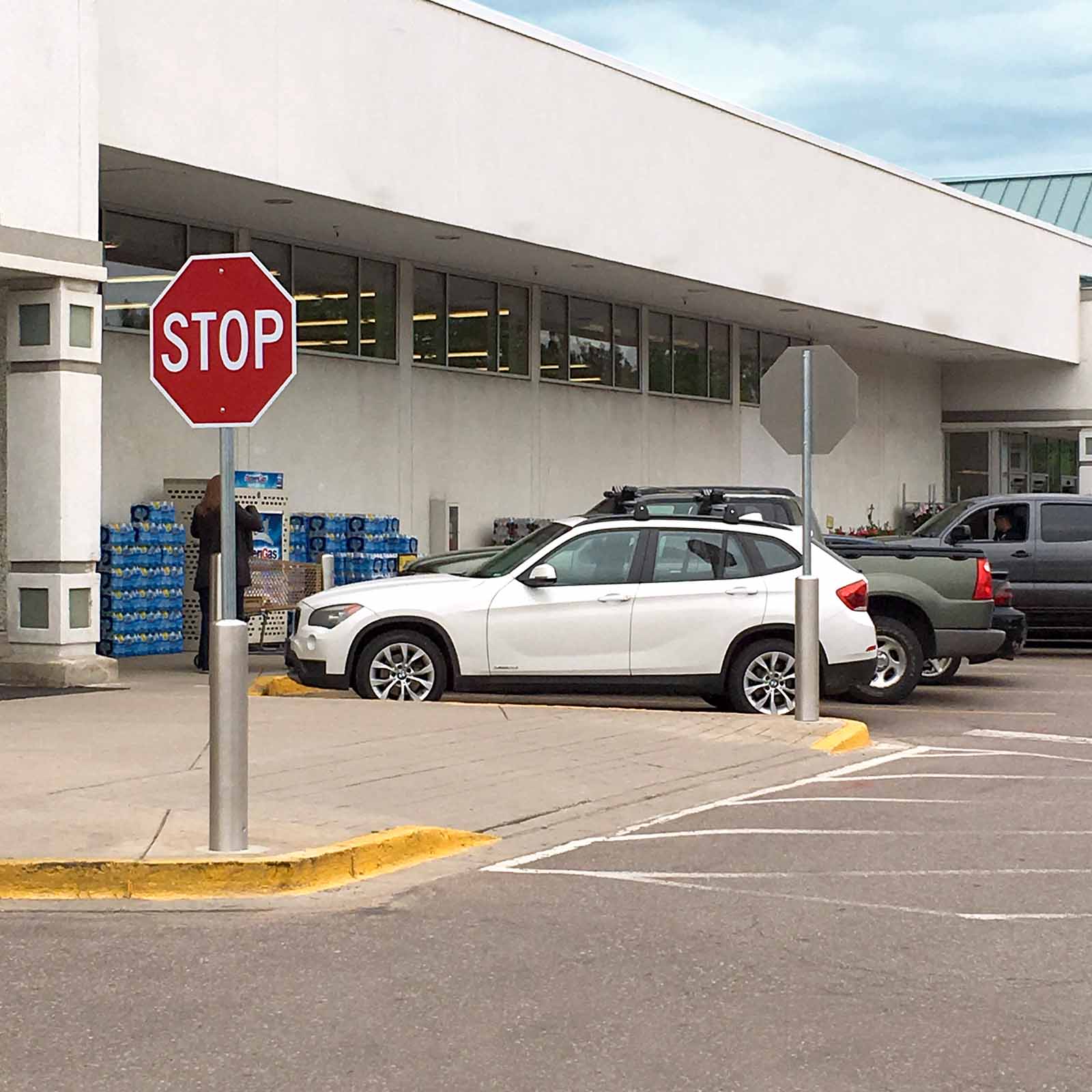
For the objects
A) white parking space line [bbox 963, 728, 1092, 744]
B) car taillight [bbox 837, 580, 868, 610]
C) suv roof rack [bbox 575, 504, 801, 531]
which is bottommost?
white parking space line [bbox 963, 728, 1092, 744]

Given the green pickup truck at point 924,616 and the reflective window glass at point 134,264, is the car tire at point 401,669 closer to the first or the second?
the green pickup truck at point 924,616

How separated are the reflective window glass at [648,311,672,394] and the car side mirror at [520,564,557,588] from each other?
1667 centimetres

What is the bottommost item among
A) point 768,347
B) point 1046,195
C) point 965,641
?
point 965,641

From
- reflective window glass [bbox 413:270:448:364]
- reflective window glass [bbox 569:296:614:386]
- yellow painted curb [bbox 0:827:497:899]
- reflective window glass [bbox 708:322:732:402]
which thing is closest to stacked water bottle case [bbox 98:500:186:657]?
reflective window glass [bbox 413:270:448:364]

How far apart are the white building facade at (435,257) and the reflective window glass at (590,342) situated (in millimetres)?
52

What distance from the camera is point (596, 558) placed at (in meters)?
14.9

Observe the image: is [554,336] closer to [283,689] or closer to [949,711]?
[283,689]

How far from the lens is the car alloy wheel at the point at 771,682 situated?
48.2 ft

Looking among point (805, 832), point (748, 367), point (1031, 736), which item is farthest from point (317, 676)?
point (748, 367)

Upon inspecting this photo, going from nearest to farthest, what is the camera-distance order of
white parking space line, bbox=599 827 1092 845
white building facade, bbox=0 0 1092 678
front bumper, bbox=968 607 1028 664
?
white parking space line, bbox=599 827 1092 845
white building facade, bbox=0 0 1092 678
front bumper, bbox=968 607 1028 664

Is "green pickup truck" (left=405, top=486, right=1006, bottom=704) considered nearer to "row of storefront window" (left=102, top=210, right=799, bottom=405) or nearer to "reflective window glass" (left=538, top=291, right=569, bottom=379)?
"row of storefront window" (left=102, top=210, right=799, bottom=405)

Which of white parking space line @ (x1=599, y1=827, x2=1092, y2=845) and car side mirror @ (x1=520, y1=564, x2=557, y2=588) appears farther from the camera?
car side mirror @ (x1=520, y1=564, x2=557, y2=588)

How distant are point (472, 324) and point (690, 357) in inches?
259

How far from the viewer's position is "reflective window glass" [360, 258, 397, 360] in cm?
2459
